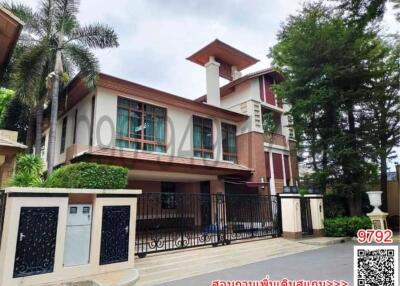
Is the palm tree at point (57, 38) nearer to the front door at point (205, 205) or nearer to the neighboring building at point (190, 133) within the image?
the neighboring building at point (190, 133)

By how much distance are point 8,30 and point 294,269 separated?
8885mm

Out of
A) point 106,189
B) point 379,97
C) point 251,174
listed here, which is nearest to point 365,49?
Answer: point 379,97

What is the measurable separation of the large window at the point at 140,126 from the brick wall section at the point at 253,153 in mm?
4913

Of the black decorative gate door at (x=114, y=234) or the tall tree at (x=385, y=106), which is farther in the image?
the tall tree at (x=385, y=106)

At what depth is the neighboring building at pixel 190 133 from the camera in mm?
11297

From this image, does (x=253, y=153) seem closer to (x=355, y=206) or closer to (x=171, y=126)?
(x=171, y=126)

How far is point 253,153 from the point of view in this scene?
15430mm

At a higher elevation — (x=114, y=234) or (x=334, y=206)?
(x=334, y=206)

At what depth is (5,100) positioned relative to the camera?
17.3 m

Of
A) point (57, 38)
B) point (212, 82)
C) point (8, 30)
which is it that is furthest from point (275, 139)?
point (8, 30)

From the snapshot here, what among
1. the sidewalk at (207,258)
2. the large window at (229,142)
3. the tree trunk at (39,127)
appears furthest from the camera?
the large window at (229,142)

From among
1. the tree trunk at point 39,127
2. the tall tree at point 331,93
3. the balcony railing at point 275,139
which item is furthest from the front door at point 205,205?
the tree trunk at point 39,127

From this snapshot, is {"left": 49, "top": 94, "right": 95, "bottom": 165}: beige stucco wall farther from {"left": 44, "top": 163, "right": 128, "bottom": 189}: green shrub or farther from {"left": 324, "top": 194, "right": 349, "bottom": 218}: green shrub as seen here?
{"left": 324, "top": 194, "right": 349, "bottom": 218}: green shrub

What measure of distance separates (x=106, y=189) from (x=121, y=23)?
985 centimetres
